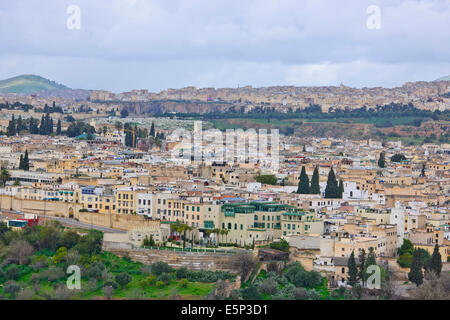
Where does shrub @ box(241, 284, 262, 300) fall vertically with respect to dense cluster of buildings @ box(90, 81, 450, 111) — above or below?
below

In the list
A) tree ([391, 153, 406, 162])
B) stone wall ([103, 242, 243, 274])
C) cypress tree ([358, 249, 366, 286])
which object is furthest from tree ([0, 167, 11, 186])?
tree ([391, 153, 406, 162])

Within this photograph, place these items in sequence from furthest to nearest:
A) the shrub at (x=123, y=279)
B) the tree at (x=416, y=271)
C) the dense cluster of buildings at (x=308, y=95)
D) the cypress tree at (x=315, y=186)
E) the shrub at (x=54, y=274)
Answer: the dense cluster of buildings at (x=308, y=95) → the cypress tree at (x=315, y=186) → the shrub at (x=54, y=274) → the shrub at (x=123, y=279) → the tree at (x=416, y=271)

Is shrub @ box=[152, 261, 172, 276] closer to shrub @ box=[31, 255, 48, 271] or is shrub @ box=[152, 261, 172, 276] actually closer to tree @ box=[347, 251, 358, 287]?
shrub @ box=[31, 255, 48, 271]

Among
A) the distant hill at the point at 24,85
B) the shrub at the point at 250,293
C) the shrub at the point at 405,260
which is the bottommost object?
the shrub at the point at 250,293

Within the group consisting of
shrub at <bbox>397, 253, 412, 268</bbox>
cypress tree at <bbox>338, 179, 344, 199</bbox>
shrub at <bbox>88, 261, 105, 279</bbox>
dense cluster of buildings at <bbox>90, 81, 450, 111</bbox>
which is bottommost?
shrub at <bbox>88, 261, 105, 279</bbox>

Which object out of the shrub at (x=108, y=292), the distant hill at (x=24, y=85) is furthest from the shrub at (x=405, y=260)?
the distant hill at (x=24, y=85)

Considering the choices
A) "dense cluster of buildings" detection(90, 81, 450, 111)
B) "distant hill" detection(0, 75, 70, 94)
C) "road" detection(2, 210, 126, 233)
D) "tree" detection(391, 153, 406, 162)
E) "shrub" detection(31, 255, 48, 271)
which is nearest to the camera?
"shrub" detection(31, 255, 48, 271)

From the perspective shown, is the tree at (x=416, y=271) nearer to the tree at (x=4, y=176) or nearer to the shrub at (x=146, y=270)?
the shrub at (x=146, y=270)

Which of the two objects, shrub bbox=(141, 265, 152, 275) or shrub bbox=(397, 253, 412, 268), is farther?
shrub bbox=(141, 265, 152, 275)

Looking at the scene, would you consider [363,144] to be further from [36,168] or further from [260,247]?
[260,247]
